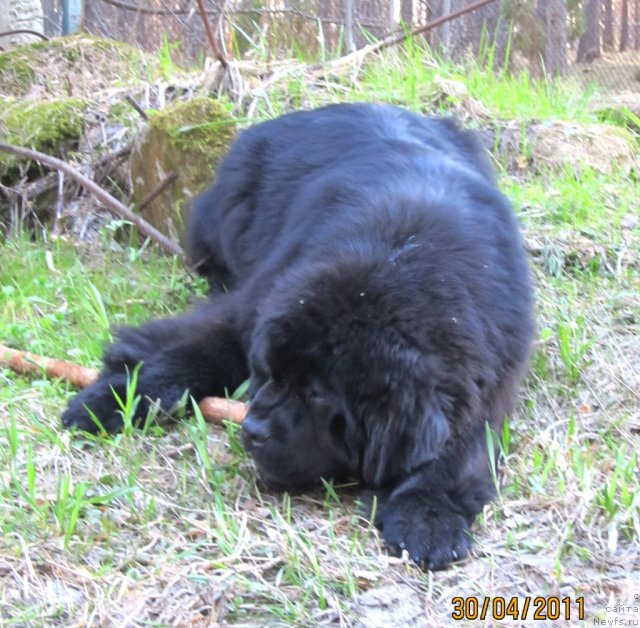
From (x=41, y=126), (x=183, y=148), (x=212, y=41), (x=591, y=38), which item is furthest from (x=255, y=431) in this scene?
(x=591, y=38)

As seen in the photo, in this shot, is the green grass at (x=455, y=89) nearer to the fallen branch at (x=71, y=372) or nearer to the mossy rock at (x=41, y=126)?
the mossy rock at (x=41, y=126)

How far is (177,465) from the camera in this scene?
2936 millimetres

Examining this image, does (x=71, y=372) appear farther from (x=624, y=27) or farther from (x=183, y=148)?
(x=624, y=27)

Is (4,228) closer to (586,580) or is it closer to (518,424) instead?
(518,424)

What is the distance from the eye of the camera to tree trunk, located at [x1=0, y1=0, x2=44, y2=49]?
7.57 m

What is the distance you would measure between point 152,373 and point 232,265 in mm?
1229

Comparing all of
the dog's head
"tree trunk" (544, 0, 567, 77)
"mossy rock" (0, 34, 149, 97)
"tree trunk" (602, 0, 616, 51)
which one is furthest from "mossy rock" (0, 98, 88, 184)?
"tree trunk" (602, 0, 616, 51)

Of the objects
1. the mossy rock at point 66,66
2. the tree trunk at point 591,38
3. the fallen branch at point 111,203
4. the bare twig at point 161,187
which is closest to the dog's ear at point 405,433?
the fallen branch at point 111,203

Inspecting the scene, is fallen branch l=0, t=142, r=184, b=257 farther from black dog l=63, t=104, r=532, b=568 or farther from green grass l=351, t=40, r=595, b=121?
green grass l=351, t=40, r=595, b=121

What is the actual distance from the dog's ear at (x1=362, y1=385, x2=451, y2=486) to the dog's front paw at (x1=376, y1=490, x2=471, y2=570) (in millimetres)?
107

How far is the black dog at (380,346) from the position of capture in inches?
99.5

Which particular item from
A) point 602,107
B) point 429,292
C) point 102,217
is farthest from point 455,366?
point 602,107

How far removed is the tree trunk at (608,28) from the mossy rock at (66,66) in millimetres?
6835
